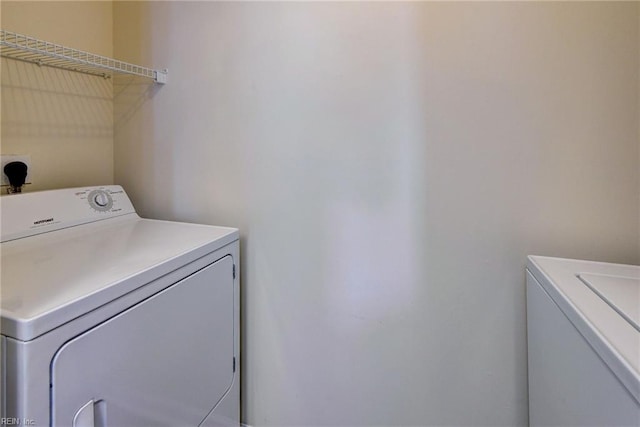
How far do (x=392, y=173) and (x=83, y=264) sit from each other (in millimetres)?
961

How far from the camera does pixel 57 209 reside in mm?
1144

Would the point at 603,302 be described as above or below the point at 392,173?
below

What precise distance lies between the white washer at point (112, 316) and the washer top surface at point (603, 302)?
95cm

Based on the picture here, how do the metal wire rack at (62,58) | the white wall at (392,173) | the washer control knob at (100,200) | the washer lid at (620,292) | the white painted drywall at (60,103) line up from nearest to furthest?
the washer lid at (620,292), the white wall at (392,173), the metal wire rack at (62,58), the white painted drywall at (60,103), the washer control knob at (100,200)

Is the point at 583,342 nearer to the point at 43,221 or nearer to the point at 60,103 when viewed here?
the point at 43,221

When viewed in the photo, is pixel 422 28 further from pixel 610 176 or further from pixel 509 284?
pixel 509 284

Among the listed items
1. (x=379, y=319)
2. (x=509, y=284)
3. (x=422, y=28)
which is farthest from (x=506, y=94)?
(x=379, y=319)

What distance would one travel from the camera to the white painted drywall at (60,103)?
117cm

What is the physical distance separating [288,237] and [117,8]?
1378 mm

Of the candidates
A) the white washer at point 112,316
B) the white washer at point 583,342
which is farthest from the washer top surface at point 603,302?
the white washer at point 112,316

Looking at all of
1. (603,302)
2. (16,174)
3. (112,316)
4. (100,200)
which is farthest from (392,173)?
(16,174)

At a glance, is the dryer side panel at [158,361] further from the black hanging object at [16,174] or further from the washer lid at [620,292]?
the washer lid at [620,292]

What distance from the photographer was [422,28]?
1.06m

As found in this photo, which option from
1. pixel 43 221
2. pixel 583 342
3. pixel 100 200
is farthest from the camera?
pixel 100 200
